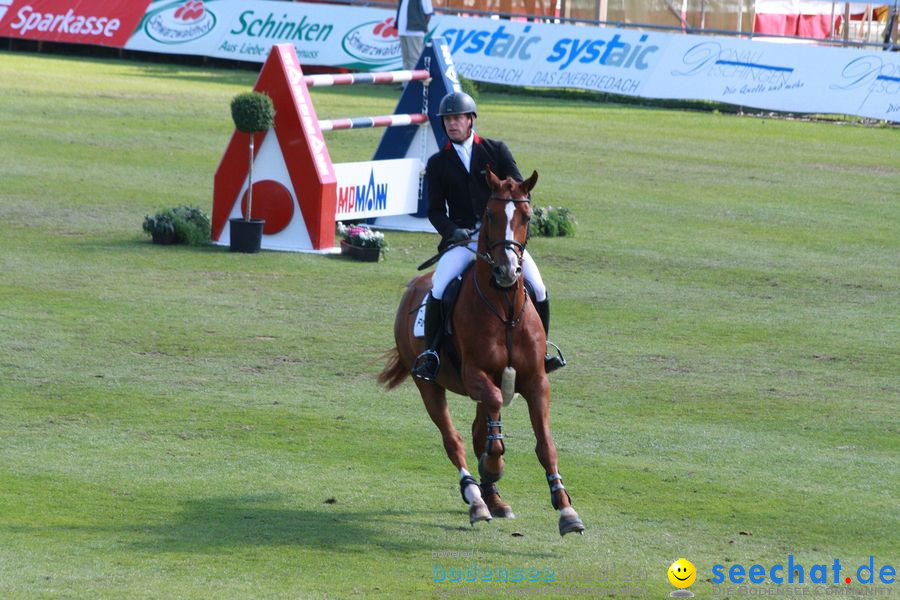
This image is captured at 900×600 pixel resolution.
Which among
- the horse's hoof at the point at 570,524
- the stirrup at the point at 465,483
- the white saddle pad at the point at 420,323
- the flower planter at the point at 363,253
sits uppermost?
the white saddle pad at the point at 420,323

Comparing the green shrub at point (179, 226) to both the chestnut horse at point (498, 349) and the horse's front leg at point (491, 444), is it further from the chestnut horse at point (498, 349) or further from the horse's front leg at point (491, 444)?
the horse's front leg at point (491, 444)

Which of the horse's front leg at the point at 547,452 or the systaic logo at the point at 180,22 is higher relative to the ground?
the horse's front leg at the point at 547,452

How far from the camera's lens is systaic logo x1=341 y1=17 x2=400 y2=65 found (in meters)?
40.1

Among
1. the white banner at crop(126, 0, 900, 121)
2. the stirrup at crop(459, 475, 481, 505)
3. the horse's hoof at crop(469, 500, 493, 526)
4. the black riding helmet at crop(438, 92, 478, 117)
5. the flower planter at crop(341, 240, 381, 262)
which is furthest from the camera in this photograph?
the white banner at crop(126, 0, 900, 121)

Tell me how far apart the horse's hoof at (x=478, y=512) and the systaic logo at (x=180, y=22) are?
3657cm

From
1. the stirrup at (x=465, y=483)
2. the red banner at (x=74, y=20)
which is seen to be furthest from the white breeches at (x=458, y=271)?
the red banner at (x=74, y=20)

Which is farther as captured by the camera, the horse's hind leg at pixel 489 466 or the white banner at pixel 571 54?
the white banner at pixel 571 54

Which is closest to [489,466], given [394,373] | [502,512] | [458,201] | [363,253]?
[502,512]

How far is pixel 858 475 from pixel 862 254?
10.2 metres

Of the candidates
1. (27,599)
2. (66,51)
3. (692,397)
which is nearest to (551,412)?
(692,397)

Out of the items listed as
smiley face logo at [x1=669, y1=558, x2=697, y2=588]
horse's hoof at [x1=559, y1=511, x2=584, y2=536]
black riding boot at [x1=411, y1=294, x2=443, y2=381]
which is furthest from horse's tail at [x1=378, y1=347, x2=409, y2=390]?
smiley face logo at [x1=669, y1=558, x2=697, y2=588]

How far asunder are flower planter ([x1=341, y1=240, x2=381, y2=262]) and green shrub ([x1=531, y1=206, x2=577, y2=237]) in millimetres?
2797

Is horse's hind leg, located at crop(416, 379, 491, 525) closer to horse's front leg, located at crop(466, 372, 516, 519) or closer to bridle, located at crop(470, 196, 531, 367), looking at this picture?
horse's front leg, located at crop(466, 372, 516, 519)

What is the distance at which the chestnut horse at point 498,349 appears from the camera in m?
8.48
